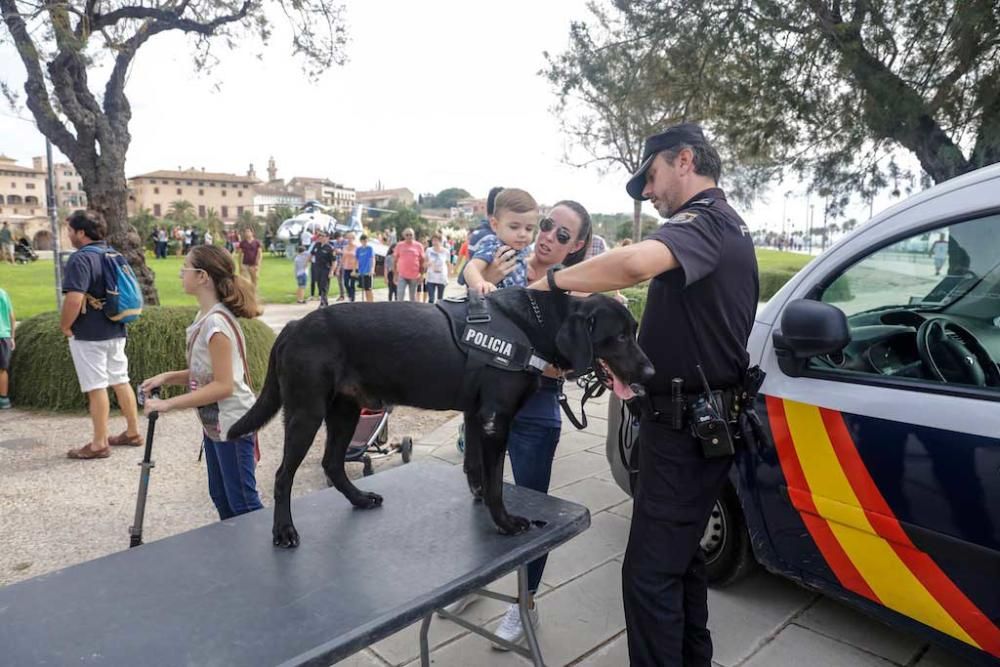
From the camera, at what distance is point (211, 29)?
28.6ft

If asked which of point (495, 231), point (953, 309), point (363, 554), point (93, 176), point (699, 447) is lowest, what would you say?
point (363, 554)

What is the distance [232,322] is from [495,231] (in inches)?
52.3

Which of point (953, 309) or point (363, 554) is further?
point (953, 309)

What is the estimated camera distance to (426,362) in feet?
7.11

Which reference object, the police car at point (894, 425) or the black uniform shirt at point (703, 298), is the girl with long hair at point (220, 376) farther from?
the police car at point (894, 425)

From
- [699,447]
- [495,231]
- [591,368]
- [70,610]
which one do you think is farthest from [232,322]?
[699,447]

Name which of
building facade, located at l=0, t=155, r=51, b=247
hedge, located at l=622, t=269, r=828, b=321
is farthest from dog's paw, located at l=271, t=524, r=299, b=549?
building facade, located at l=0, t=155, r=51, b=247

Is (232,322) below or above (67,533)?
above

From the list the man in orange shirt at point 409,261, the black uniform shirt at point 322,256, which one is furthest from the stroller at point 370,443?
the black uniform shirt at point 322,256

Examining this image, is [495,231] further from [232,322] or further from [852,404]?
[852,404]

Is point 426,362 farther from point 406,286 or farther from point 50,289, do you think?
point 50,289

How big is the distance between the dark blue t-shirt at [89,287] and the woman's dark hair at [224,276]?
261cm

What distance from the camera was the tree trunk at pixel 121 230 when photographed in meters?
8.32

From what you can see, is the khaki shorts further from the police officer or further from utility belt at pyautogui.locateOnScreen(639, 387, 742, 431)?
utility belt at pyautogui.locateOnScreen(639, 387, 742, 431)
